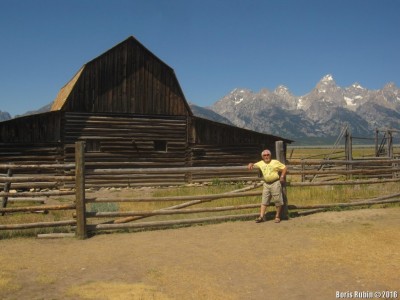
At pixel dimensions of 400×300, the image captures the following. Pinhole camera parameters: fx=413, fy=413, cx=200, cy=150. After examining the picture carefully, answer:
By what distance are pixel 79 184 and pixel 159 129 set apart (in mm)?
12999

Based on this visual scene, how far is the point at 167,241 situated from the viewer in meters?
8.16

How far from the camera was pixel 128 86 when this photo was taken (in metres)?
21.0

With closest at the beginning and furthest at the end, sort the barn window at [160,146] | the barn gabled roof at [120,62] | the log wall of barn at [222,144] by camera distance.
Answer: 1. the barn gabled roof at [120,62]
2. the barn window at [160,146]
3. the log wall of barn at [222,144]

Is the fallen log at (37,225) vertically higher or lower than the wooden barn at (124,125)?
lower

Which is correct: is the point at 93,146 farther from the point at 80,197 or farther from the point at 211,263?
the point at 211,263

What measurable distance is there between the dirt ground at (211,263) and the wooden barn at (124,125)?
11.6 m

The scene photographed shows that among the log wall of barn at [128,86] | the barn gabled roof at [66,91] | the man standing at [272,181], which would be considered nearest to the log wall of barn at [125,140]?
the log wall of barn at [128,86]

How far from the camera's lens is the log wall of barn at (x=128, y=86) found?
2039 centimetres

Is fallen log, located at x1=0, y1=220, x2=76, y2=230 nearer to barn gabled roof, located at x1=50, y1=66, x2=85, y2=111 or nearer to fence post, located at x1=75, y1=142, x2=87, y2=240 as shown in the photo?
fence post, located at x1=75, y1=142, x2=87, y2=240

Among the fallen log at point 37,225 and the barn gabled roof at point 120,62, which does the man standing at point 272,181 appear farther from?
the barn gabled roof at point 120,62

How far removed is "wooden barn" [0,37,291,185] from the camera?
64.5 ft

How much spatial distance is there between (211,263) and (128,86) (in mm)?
15709

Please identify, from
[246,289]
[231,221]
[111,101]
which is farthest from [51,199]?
[246,289]

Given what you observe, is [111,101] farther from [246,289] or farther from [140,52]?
[246,289]
